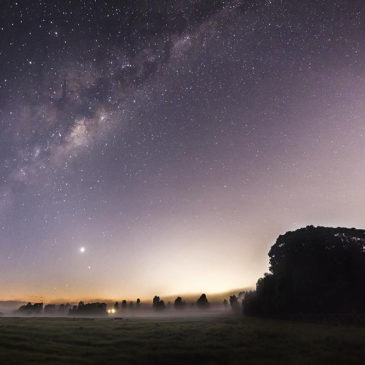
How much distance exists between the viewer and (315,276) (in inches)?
2494

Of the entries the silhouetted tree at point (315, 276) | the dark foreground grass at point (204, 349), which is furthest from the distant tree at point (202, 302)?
the dark foreground grass at point (204, 349)

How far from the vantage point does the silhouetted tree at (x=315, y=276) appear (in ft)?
194

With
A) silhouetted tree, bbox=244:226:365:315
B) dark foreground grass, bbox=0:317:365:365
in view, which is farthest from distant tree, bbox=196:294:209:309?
dark foreground grass, bbox=0:317:365:365

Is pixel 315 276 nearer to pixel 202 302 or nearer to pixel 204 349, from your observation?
pixel 204 349

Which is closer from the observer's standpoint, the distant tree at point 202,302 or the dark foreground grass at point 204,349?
the dark foreground grass at point 204,349

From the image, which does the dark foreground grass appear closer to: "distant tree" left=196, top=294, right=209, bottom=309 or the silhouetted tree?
the silhouetted tree

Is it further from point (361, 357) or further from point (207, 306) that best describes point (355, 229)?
point (207, 306)

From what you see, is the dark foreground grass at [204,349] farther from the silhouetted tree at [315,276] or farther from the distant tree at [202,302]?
the distant tree at [202,302]

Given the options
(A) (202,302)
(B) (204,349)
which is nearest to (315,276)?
(B) (204,349)

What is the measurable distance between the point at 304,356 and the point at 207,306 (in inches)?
6948

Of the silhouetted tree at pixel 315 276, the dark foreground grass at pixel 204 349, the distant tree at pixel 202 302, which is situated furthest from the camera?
the distant tree at pixel 202 302

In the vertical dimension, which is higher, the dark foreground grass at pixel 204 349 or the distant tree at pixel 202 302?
the distant tree at pixel 202 302

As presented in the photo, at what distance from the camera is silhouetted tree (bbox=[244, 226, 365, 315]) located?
2323 inches

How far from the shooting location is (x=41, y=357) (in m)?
28.2
